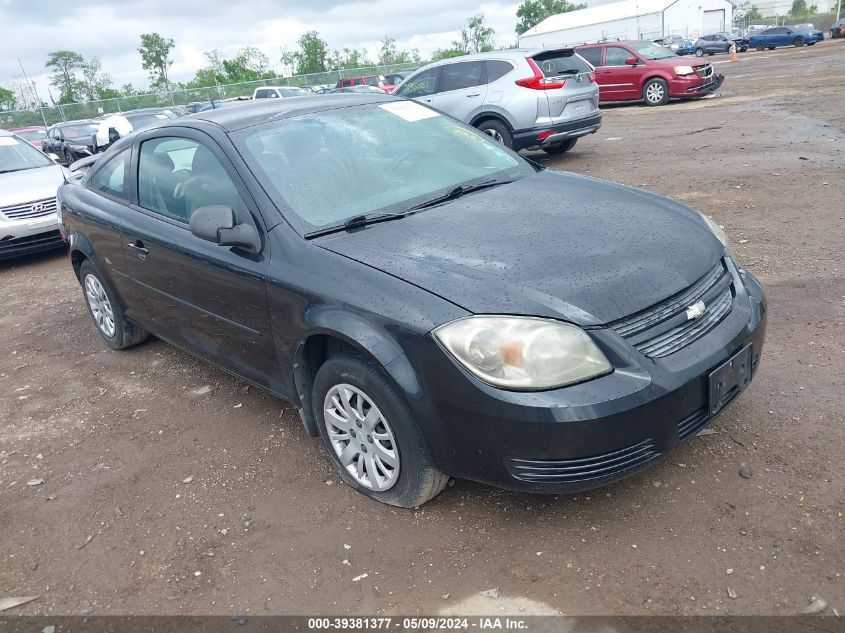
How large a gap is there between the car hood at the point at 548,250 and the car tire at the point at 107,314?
8.46 ft

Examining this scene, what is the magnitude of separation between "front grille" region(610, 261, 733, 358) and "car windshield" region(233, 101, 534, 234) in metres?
1.31

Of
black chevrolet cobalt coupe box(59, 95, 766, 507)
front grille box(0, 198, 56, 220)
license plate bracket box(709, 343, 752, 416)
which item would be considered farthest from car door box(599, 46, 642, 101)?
license plate bracket box(709, 343, 752, 416)

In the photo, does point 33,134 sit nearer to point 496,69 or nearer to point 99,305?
point 496,69

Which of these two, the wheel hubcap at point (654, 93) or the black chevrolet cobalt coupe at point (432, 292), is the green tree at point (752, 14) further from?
the black chevrolet cobalt coupe at point (432, 292)

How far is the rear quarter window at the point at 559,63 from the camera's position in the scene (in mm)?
10172

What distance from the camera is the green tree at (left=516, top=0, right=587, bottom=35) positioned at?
106312 millimetres

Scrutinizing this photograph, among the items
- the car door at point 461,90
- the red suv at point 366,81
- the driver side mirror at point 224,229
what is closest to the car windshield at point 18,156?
the car door at point 461,90

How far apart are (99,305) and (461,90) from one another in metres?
7.14

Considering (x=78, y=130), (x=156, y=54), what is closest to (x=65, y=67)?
(x=156, y=54)

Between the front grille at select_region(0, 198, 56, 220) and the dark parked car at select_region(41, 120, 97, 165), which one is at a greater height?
the dark parked car at select_region(41, 120, 97, 165)

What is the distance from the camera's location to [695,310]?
2.68 metres

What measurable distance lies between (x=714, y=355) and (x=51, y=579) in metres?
2.85

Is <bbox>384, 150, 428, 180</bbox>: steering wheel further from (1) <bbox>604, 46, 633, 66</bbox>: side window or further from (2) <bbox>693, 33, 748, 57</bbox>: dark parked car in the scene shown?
(2) <bbox>693, 33, 748, 57</bbox>: dark parked car

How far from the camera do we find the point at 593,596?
242 cm
